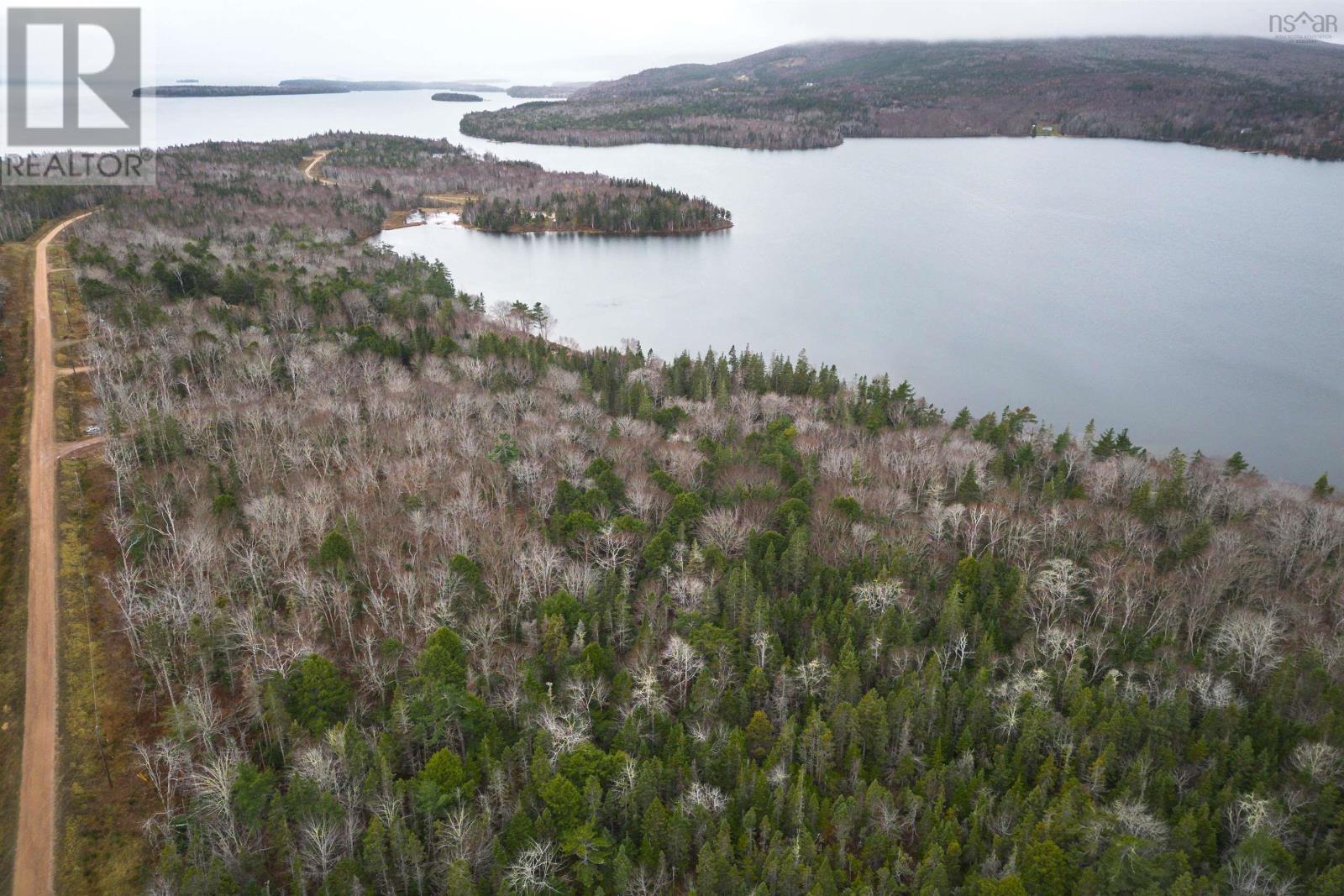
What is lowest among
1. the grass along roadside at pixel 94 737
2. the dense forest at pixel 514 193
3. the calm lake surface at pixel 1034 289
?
the grass along roadside at pixel 94 737

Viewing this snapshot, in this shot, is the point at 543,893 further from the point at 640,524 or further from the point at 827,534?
the point at 827,534

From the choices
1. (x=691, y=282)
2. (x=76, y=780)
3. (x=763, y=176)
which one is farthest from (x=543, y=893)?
(x=763, y=176)

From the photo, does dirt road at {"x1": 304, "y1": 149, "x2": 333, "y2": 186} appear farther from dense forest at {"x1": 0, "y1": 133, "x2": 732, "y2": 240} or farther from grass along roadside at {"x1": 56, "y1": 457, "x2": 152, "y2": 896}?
grass along roadside at {"x1": 56, "y1": 457, "x2": 152, "y2": 896}

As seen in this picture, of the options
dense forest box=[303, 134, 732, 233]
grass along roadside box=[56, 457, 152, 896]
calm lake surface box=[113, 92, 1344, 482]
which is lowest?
grass along roadside box=[56, 457, 152, 896]

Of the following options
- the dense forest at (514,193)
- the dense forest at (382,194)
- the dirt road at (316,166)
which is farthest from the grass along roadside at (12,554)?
the dirt road at (316,166)

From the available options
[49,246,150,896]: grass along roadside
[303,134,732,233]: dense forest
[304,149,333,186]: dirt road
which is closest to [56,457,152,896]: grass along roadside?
[49,246,150,896]: grass along roadside

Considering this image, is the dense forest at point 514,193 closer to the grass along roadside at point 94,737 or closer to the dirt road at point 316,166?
the dirt road at point 316,166
